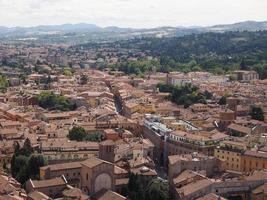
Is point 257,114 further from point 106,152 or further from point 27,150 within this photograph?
point 27,150

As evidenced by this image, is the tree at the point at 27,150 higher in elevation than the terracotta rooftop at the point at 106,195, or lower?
higher

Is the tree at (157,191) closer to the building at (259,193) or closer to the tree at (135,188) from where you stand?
the tree at (135,188)

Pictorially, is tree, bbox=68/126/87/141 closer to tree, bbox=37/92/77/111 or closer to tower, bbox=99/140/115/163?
tower, bbox=99/140/115/163

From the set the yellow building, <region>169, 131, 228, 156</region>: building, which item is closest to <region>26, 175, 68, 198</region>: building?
<region>169, 131, 228, 156</region>: building

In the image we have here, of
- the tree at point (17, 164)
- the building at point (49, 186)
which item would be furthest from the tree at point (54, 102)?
the building at point (49, 186)

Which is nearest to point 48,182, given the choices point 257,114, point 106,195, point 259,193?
point 106,195
